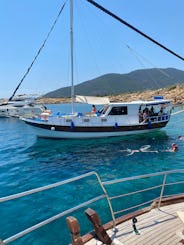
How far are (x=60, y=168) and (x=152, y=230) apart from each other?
10.9 meters

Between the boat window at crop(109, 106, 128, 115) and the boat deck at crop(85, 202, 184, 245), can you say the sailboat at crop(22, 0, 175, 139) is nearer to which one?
the boat window at crop(109, 106, 128, 115)

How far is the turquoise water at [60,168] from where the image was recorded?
8.77 meters

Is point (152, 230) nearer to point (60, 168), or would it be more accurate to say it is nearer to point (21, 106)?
point (60, 168)

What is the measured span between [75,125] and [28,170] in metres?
8.75

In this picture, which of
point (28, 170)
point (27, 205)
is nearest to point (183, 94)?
point (28, 170)

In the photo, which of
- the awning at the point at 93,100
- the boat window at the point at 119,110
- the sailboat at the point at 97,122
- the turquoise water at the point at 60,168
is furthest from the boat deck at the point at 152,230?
the awning at the point at 93,100

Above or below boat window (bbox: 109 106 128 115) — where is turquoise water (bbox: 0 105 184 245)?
below

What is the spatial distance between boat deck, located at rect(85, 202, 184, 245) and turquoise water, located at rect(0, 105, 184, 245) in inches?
114

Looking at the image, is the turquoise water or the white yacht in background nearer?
the turquoise water

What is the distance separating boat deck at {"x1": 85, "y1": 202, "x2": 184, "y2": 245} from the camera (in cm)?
480

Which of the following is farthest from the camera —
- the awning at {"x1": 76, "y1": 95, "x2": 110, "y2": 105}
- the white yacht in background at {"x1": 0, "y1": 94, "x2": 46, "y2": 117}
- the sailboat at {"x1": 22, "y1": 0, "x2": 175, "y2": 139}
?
the white yacht in background at {"x1": 0, "y1": 94, "x2": 46, "y2": 117}

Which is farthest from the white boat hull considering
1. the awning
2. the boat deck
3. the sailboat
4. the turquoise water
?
the boat deck

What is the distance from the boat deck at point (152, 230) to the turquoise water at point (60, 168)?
2893 millimetres

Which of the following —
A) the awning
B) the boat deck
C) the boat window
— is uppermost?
the awning
